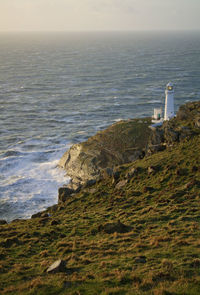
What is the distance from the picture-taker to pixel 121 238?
22.7 m

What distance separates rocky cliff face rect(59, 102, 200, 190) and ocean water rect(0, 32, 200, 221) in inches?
121

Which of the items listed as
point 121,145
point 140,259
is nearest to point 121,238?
point 140,259

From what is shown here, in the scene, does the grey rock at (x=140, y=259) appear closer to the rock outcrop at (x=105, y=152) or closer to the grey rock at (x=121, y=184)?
the grey rock at (x=121, y=184)

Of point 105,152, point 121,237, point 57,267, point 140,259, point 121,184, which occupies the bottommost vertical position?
point 105,152

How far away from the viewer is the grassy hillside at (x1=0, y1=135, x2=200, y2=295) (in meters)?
16.7

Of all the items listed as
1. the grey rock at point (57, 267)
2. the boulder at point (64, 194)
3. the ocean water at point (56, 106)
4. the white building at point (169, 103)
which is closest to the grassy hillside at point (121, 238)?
the grey rock at point (57, 267)

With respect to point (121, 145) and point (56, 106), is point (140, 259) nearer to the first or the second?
point (121, 145)

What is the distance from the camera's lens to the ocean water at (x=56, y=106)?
165ft

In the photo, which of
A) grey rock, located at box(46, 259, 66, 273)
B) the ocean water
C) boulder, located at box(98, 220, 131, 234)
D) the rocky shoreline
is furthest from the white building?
grey rock, located at box(46, 259, 66, 273)

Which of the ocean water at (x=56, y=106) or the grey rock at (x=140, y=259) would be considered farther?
the ocean water at (x=56, y=106)

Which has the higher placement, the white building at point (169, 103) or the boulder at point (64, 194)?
the white building at point (169, 103)

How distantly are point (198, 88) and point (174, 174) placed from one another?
282 ft

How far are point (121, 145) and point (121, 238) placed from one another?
3021 cm

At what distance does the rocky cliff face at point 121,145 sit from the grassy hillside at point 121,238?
5.61m
